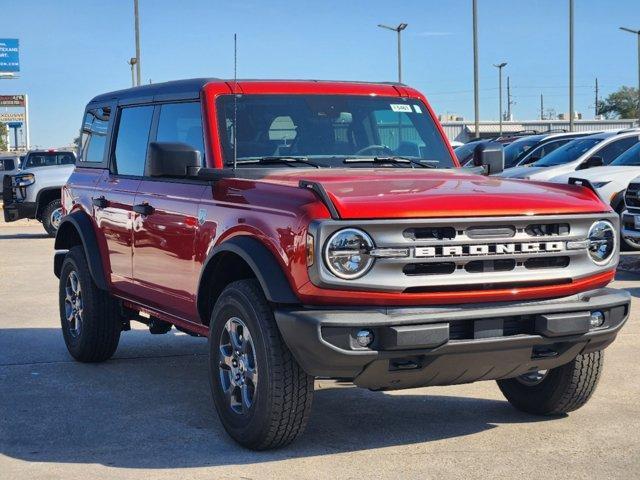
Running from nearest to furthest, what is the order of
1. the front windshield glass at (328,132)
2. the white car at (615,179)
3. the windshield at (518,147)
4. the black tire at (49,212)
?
the front windshield glass at (328,132) → the white car at (615,179) → the black tire at (49,212) → the windshield at (518,147)

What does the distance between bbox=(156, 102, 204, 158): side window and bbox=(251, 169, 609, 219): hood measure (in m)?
0.73

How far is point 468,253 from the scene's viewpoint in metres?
5.22

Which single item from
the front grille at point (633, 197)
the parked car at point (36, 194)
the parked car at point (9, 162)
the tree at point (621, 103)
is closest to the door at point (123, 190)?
the front grille at point (633, 197)

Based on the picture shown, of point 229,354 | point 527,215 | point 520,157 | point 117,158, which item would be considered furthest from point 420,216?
point 520,157

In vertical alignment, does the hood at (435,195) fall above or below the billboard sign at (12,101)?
below

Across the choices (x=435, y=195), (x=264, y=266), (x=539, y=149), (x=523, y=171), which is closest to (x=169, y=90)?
(x=264, y=266)

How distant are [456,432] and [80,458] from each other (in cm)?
197

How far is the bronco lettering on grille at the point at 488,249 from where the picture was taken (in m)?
5.14

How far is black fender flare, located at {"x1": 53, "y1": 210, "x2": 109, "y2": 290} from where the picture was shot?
7.79 metres

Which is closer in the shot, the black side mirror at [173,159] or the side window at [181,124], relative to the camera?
the black side mirror at [173,159]

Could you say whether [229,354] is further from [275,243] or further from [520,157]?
[520,157]

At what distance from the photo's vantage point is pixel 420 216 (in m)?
5.12

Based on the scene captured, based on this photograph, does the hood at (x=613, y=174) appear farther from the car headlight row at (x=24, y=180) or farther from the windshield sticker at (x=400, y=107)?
the car headlight row at (x=24, y=180)

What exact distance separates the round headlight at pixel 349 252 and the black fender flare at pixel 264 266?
0.90 feet
